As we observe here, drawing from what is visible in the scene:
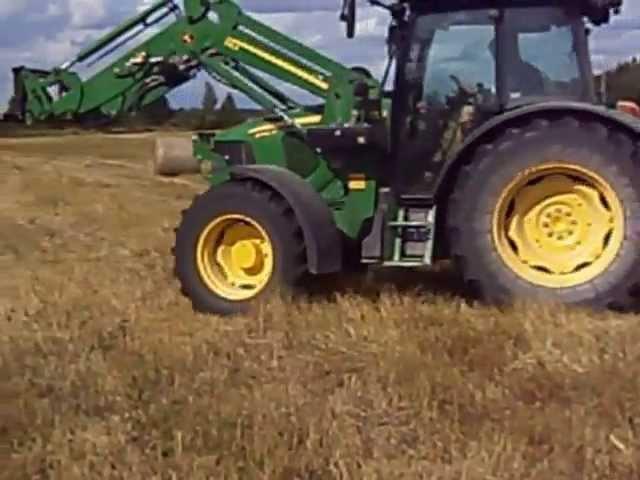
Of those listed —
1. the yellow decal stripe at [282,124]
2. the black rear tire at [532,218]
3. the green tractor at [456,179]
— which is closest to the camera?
the black rear tire at [532,218]

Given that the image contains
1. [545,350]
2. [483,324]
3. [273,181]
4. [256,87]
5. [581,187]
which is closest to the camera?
[545,350]

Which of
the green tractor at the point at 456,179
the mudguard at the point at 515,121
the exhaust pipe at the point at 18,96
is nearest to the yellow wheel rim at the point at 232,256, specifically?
the green tractor at the point at 456,179

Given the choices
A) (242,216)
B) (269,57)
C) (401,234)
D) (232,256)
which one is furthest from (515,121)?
(269,57)

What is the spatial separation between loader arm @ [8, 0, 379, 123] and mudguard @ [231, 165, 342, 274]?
2.67ft

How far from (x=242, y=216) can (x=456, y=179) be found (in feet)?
4.37

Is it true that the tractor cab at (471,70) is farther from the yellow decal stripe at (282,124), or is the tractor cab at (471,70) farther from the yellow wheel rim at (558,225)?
the yellow decal stripe at (282,124)

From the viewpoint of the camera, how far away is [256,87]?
9.61 meters

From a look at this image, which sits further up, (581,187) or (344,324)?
(581,187)

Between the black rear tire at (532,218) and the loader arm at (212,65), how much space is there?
136 cm

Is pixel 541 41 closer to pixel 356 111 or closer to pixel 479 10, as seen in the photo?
pixel 479 10

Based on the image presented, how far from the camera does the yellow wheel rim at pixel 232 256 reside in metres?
8.53

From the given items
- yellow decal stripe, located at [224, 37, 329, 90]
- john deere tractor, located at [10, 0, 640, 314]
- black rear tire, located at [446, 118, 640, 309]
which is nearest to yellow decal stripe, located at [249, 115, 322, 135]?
john deere tractor, located at [10, 0, 640, 314]

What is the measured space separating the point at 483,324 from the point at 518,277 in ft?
2.67

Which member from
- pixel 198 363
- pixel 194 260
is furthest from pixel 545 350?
pixel 194 260
